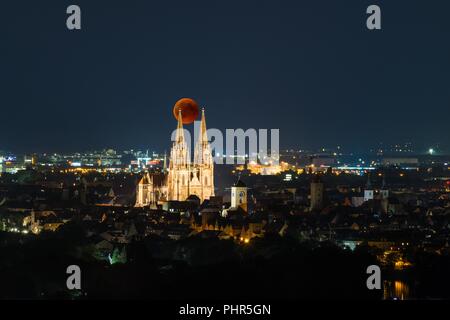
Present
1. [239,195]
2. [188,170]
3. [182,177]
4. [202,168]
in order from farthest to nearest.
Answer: [182,177] < [202,168] < [188,170] < [239,195]

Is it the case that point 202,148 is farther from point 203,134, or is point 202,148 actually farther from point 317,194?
point 317,194

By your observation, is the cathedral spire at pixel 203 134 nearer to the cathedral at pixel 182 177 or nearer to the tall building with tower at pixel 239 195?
the cathedral at pixel 182 177

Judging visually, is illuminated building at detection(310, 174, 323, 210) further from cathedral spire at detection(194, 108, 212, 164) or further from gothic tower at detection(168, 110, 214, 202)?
cathedral spire at detection(194, 108, 212, 164)

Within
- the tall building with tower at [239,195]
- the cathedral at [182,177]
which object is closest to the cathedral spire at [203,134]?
the cathedral at [182,177]

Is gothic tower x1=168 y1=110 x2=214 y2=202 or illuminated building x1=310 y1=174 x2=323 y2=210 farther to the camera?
illuminated building x1=310 y1=174 x2=323 y2=210

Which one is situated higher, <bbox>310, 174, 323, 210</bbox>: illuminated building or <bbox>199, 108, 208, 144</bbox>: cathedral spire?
<bbox>199, 108, 208, 144</bbox>: cathedral spire

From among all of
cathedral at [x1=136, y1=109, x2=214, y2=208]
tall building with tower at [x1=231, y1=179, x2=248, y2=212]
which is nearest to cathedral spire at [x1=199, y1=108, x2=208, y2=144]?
cathedral at [x1=136, y1=109, x2=214, y2=208]

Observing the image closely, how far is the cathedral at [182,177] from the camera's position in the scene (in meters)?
58.7

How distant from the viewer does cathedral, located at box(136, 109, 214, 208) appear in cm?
5872

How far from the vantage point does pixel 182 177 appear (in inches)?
2336

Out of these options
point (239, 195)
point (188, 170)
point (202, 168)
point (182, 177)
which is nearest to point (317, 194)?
point (202, 168)

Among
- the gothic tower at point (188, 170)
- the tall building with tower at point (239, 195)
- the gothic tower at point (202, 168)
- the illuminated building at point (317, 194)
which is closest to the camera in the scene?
the tall building with tower at point (239, 195)

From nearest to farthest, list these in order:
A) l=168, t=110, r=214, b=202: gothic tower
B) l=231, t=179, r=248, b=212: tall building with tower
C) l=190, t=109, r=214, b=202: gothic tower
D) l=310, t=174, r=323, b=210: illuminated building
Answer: l=231, t=179, r=248, b=212: tall building with tower
l=168, t=110, r=214, b=202: gothic tower
l=190, t=109, r=214, b=202: gothic tower
l=310, t=174, r=323, b=210: illuminated building
